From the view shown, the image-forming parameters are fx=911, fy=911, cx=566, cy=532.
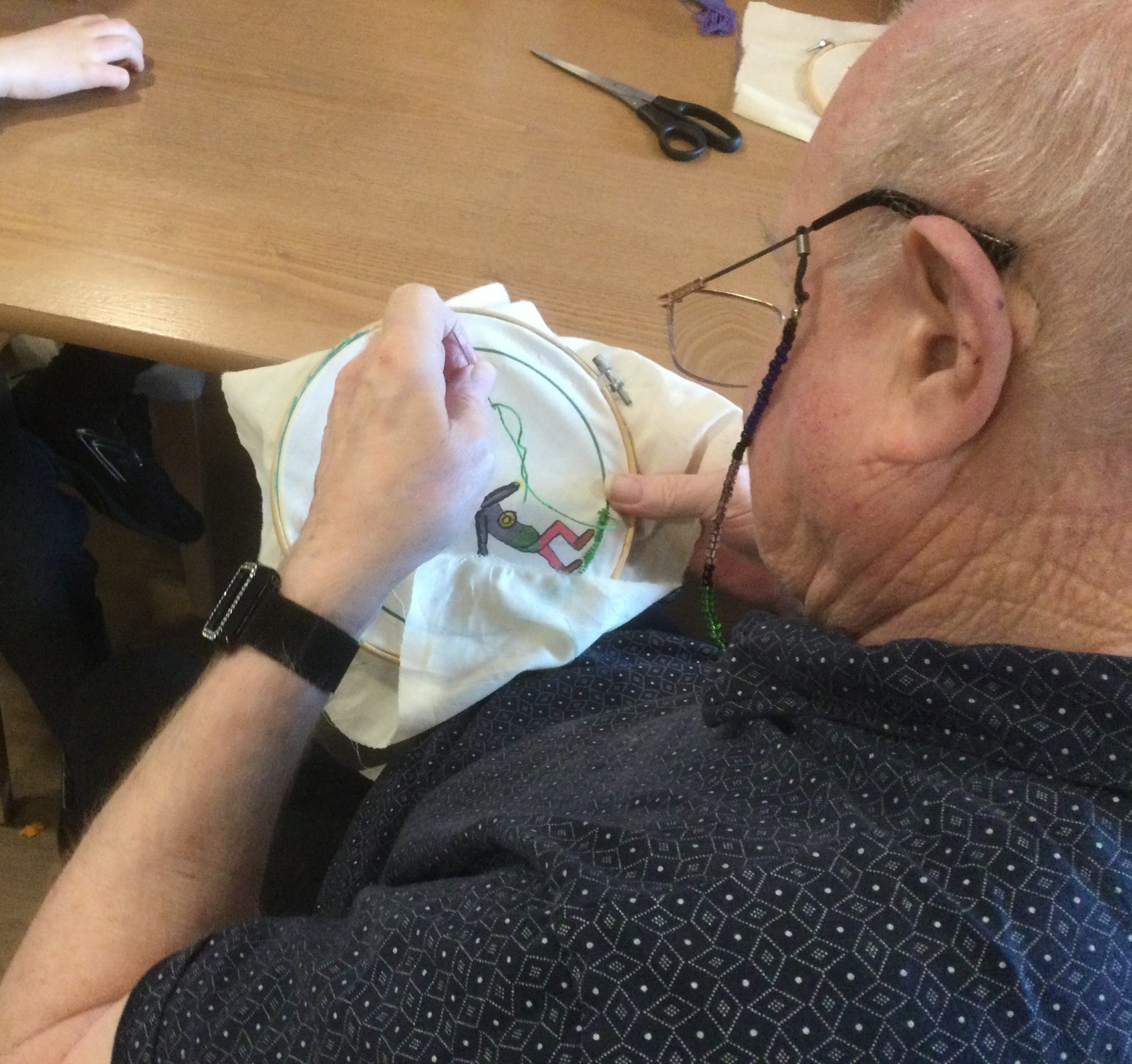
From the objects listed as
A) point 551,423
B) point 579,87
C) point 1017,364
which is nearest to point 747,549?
point 551,423

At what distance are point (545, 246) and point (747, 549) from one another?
1.21 ft

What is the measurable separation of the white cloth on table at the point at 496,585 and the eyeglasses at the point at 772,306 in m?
0.04

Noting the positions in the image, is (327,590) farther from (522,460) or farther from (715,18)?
(715,18)

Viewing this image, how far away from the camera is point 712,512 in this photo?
0.80 m

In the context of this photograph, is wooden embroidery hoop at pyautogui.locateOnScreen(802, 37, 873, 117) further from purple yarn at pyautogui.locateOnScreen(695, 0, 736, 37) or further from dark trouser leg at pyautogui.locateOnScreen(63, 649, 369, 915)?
dark trouser leg at pyautogui.locateOnScreen(63, 649, 369, 915)

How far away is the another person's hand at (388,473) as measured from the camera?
696 millimetres

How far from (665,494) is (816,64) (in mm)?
696

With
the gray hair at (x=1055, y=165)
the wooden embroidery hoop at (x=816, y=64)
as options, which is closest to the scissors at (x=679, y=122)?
the wooden embroidery hoop at (x=816, y=64)

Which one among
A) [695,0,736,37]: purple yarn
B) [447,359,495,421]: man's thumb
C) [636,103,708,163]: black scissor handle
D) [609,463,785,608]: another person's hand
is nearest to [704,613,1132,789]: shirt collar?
[609,463,785,608]: another person's hand

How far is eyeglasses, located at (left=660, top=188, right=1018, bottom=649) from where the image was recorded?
419 mm

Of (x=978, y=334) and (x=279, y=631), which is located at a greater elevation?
(x=978, y=334)

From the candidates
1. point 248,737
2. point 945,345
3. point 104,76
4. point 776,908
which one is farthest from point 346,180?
point 776,908

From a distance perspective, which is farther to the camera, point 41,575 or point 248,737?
point 41,575

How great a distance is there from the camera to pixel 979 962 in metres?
0.37
